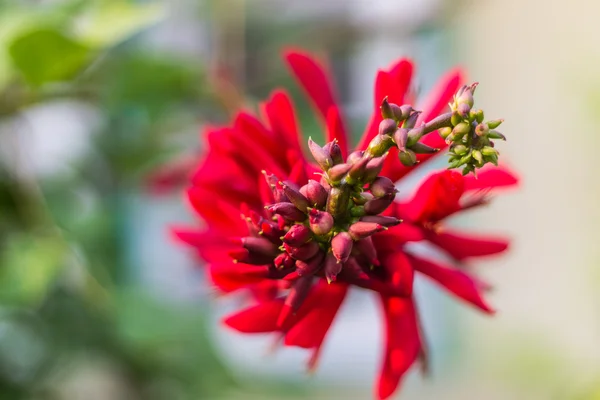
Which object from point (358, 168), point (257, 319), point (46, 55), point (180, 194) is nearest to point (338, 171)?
point (358, 168)

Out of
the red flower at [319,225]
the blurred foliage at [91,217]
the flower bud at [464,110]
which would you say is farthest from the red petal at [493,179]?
the blurred foliage at [91,217]

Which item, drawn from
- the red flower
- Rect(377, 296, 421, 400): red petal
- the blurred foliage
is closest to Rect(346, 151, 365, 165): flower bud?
the red flower

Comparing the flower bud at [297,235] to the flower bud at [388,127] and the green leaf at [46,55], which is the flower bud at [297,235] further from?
the green leaf at [46,55]

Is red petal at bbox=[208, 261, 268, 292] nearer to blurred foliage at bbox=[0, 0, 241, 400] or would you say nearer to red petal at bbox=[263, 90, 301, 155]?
red petal at bbox=[263, 90, 301, 155]

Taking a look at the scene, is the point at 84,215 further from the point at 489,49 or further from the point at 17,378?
the point at 489,49

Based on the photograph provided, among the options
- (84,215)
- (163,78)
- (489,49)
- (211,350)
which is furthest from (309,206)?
(489,49)

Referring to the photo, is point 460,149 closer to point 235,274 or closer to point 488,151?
point 488,151

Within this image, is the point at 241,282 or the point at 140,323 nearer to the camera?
the point at 241,282

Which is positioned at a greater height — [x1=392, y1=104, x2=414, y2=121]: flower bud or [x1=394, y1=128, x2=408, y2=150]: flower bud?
[x1=392, y1=104, x2=414, y2=121]: flower bud
